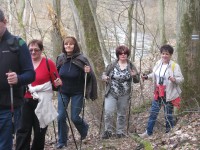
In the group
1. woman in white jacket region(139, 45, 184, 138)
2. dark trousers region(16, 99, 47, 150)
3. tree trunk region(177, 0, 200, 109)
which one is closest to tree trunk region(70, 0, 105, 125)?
woman in white jacket region(139, 45, 184, 138)

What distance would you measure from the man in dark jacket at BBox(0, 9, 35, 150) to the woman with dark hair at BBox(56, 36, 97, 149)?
89.5 inches

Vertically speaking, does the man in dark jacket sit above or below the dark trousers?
above

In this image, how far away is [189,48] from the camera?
7.08 meters

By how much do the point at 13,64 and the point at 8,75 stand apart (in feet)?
0.62

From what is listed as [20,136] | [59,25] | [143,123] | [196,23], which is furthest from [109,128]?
[59,25]

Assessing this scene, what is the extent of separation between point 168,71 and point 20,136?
2970 millimetres

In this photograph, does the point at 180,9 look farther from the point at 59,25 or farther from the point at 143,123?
the point at 59,25

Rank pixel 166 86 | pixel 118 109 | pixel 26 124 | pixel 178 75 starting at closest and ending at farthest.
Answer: pixel 26 124, pixel 178 75, pixel 166 86, pixel 118 109

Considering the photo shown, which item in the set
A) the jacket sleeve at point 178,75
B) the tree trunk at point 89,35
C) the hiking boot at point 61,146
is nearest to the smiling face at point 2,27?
the hiking boot at point 61,146

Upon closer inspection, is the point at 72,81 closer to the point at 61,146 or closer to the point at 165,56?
the point at 61,146

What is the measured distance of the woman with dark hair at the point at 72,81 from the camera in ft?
21.2

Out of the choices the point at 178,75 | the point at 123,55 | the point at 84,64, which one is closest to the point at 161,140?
the point at 178,75

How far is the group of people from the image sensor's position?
4.09m

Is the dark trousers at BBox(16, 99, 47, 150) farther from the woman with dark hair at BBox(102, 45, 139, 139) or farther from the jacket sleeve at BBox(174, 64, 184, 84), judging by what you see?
the jacket sleeve at BBox(174, 64, 184, 84)
